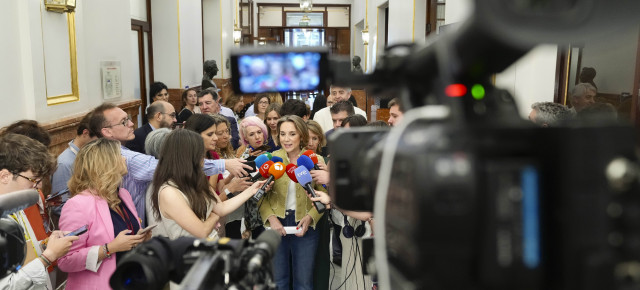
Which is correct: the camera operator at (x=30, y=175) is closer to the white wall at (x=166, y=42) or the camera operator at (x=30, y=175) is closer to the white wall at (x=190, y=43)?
the white wall at (x=166, y=42)

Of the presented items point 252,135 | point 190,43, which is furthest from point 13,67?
point 190,43

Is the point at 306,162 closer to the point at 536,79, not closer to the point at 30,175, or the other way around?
the point at 30,175

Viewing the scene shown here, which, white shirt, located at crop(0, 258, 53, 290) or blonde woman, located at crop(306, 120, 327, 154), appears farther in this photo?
blonde woman, located at crop(306, 120, 327, 154)

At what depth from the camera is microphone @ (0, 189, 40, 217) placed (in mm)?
1100

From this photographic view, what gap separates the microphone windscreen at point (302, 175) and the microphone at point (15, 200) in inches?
82.8

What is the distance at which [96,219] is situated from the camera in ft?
8.40

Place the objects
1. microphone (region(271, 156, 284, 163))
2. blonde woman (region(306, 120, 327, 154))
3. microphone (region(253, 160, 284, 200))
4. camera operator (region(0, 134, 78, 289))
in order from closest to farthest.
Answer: camera operator (region(0, 134, 78, 289))
microphone (region(253, 160, 284, 200))
microphone (region(271, 156, 284, 163))
blonde woman (region(306, 120, 327, 154))

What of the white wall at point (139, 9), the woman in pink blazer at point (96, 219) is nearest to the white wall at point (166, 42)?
the white wall at point (139, 9)

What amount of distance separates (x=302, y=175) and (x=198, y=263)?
2.20m

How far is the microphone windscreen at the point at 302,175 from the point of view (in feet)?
10.6

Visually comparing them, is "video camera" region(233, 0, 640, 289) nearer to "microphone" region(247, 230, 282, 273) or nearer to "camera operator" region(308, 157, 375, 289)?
"microphone" region(247, 230, 282, 273)

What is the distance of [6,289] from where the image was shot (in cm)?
202

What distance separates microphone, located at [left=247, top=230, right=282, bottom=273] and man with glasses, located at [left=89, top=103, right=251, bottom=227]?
78.9 inches

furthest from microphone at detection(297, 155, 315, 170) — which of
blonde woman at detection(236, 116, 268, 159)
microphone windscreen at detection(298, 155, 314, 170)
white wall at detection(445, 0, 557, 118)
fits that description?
white wall at detection(445, 0, 557, 118)
